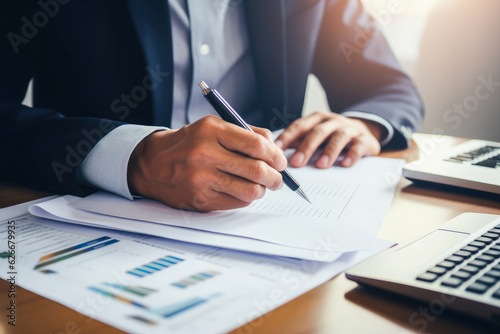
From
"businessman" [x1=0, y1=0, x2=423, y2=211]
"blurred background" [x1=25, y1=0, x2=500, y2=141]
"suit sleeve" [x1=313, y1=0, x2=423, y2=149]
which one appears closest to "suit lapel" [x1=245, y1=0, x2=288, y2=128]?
"businessman" [x1=0, y1=0, x2=423, y2=211]

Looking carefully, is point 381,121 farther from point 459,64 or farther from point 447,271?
point 459,64

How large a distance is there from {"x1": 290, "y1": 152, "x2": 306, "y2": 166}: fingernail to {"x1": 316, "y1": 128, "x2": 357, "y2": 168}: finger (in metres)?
0.03

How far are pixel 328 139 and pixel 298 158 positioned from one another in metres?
0.14

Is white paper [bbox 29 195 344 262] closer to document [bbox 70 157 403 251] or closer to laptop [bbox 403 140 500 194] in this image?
document [bbox 70 157 403 251]

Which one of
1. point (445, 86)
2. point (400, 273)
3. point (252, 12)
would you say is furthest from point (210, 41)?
point (445, 86)

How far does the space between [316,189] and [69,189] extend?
1.25 ft

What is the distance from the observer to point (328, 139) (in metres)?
0.95

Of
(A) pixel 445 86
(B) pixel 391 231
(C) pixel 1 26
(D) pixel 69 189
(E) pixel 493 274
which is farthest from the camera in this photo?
(A) pixel 445 86

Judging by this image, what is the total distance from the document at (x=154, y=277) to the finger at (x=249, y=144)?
14 cm

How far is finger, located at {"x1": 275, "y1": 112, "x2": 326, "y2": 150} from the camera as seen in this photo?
3.01ft

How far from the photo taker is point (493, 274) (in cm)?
38

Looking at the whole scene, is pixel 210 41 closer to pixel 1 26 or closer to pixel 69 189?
pixel 1 26

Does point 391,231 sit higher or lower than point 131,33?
lower

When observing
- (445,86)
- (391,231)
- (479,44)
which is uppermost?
(479,44)
